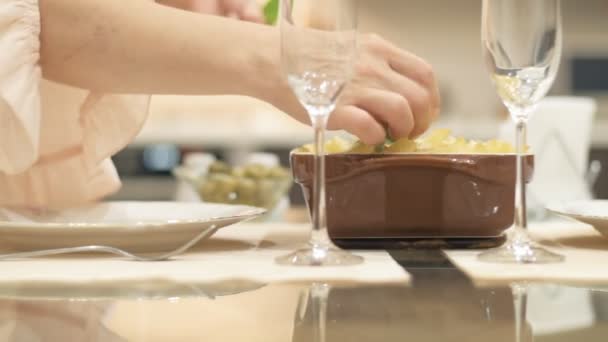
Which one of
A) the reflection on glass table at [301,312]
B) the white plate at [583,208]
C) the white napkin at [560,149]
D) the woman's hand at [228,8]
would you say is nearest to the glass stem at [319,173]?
the reflection on glass table at [301,312]

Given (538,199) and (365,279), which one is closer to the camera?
(365,279)

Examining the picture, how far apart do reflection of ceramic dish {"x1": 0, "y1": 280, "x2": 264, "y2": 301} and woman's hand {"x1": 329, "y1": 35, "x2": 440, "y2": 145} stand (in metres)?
0.23

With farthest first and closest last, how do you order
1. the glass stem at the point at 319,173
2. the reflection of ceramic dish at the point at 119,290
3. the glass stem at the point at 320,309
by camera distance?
1. the glass stem at the point at 319,173
2. the reflection of ceramic dish at the point at 119,290
3. the glass stem at the point at 320,309

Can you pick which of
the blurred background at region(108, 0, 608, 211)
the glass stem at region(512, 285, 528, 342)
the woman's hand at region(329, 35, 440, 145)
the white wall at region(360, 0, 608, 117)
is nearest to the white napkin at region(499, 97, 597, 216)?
the woman's hand at region(329, 35, 440, 145)

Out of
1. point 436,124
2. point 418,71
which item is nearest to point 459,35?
point 436,124

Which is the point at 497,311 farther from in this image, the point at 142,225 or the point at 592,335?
the point at 142,225

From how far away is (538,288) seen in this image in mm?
628

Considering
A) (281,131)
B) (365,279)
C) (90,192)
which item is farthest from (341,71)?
(281,131)

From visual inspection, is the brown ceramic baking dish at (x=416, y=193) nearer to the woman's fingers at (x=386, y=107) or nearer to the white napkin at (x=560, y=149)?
the woman's fingers at (x=386, y=107)

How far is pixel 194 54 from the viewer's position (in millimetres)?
890

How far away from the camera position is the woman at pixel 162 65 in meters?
0.85

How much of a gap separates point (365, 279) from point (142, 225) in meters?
0.22

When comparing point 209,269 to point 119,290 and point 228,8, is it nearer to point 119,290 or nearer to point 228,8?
point 119,290

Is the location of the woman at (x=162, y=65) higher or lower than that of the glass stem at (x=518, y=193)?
higher
